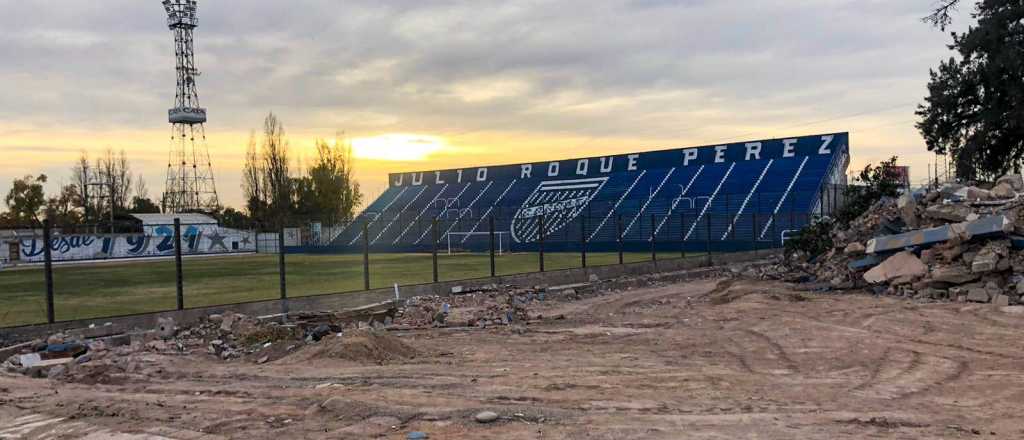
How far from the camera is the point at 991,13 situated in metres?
32.4

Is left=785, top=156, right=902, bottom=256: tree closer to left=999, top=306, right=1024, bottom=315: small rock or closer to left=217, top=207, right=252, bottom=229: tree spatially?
left=999, top=306, right=1024, bottom=315: small rock

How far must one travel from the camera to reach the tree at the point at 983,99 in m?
31.1

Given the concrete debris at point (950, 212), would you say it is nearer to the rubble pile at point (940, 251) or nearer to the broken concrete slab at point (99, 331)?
the rubble pile at point (940, 251)

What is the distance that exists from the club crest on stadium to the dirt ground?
36.7 metres

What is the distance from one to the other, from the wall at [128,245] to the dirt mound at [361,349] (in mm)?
28839

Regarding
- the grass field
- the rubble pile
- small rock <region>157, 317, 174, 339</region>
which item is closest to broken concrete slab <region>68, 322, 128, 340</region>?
small rock <region>157, 317, 174, 339</region>

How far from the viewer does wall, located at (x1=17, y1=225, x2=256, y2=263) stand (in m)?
36.9

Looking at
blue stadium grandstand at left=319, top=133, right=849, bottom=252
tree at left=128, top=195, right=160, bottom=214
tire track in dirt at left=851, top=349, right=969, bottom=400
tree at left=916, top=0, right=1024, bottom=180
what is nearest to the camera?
tire track in dirt at left=851, top=349, right=969, bottom=400

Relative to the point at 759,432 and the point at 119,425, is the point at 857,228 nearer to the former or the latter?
the point at 759,432

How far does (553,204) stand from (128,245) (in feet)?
89.9

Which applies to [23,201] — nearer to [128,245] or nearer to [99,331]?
[128,245]

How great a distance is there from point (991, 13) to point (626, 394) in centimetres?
3313

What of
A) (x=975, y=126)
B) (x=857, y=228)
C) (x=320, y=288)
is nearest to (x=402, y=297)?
(x=320, y=288)

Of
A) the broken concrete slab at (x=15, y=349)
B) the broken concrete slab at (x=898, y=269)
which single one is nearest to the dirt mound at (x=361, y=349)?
the broken concrete slab at (x=15, y=349)
